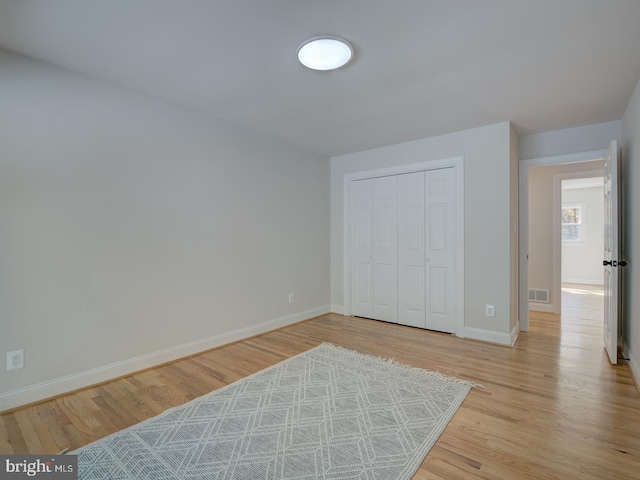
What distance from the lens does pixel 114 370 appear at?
2656 mm

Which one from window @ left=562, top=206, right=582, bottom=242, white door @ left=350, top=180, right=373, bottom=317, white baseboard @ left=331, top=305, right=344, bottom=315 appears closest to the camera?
white door @ left=350, top=180, right=373, bottom=317

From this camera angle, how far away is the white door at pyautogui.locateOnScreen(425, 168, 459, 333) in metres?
3.87

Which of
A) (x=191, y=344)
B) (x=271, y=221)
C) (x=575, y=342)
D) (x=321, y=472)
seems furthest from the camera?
(x=271, y=221)

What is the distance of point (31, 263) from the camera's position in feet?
Result: 7.46

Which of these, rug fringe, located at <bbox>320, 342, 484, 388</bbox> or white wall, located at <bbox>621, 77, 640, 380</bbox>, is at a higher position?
white wall, located at <bbox>621, 77, 640, 380</bbox>

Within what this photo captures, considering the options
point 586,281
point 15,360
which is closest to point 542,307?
point 586,281

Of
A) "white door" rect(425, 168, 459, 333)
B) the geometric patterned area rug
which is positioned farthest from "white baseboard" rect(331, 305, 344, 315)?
the geometric patterned area rug

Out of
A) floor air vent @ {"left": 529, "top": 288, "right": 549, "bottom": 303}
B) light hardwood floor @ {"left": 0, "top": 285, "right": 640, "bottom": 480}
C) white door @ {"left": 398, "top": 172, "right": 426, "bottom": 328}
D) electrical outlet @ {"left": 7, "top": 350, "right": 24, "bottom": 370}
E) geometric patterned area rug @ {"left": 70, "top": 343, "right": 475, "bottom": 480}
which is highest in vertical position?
white door @ {"left": 398, "top": 172, "right": 426, "bottom": 328}

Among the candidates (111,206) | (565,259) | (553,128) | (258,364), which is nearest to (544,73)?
(553,128)

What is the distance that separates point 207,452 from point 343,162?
4.12 meters

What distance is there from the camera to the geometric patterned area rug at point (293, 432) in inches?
63.3

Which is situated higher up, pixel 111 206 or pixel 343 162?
pixel 343 162

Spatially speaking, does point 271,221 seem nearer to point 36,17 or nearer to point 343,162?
point 343,162

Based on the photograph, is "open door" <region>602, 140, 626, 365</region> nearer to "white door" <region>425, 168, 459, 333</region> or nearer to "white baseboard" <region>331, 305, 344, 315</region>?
"white door" <region>425, 168, 459, 333</region>
